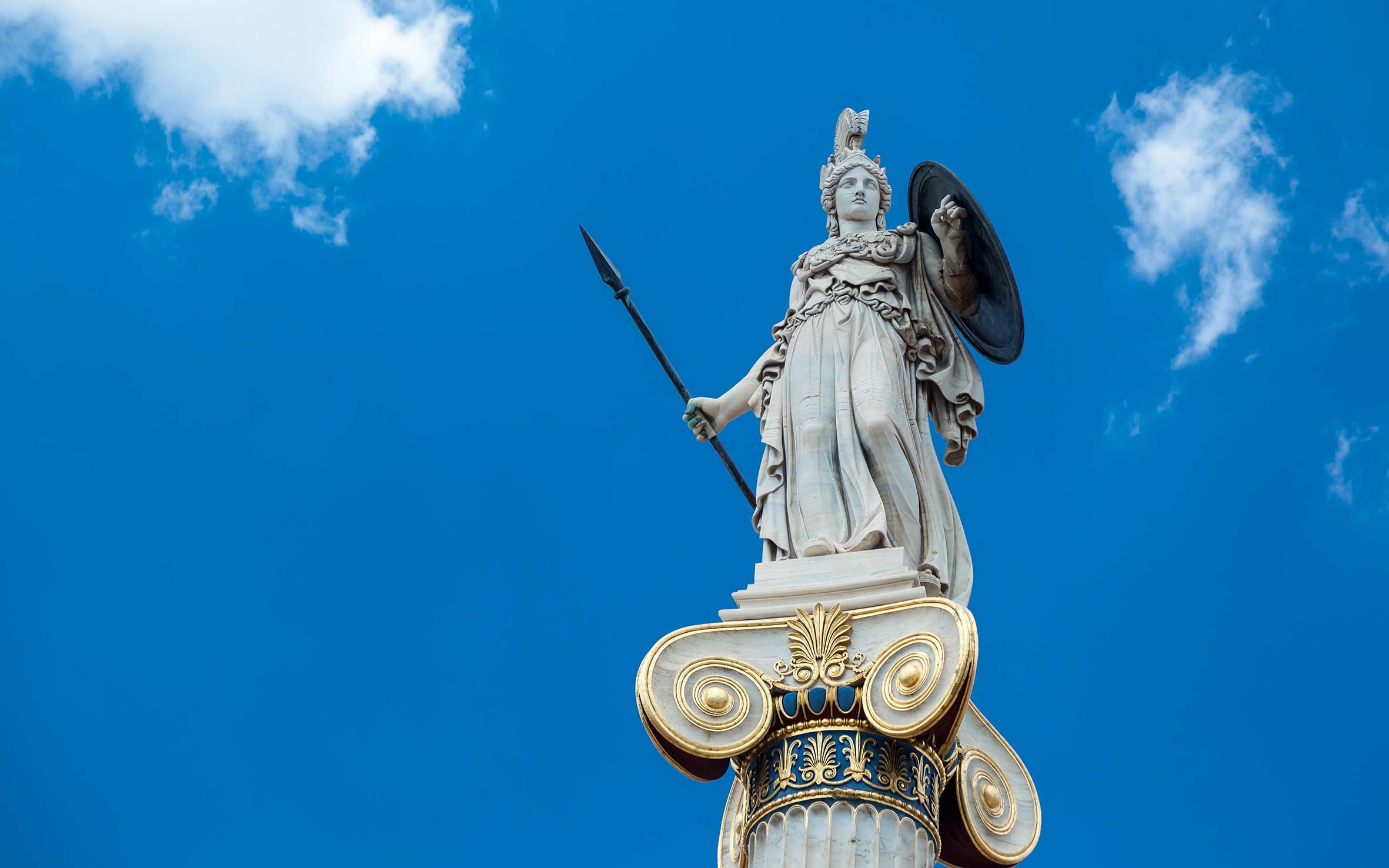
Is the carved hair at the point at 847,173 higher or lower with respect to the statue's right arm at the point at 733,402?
higher

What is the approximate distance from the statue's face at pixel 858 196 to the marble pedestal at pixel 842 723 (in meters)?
4.08

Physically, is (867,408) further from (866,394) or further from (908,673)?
(908,673)

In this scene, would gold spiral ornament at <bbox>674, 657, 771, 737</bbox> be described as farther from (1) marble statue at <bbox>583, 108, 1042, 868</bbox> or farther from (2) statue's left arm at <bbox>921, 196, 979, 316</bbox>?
(2) statue's left arm at <bbox>921, 196, 979, 316</bbox>

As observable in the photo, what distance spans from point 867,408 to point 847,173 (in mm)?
3149

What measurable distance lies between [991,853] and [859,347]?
14.5ft

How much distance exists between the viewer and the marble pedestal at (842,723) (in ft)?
43.3

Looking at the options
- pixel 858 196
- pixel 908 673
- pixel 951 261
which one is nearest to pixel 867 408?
pixel 951 261

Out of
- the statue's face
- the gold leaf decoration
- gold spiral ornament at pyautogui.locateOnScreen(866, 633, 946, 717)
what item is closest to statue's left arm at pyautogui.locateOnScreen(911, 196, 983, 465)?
the statue's face

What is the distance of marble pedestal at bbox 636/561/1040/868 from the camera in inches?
519

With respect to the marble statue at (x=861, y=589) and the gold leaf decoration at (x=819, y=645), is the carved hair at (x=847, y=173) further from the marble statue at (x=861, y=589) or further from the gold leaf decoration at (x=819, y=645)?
the gold leaf decoration at (x=819, y=645)

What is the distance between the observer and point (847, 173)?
17453 millimetres

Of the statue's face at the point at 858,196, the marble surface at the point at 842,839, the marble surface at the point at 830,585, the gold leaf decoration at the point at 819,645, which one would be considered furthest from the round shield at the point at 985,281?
the marble surface at the point at 842,839

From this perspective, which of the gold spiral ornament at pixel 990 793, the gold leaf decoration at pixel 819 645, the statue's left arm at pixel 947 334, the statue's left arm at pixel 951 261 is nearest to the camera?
the gold leaf decoration at pixel 819 645

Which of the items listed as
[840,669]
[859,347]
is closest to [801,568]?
[840,669]
